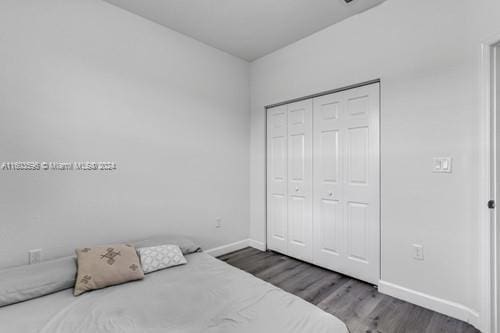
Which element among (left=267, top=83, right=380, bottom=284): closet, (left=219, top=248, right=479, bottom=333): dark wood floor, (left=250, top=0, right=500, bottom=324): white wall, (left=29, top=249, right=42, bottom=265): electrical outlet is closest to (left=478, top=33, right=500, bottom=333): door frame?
(left=250, top=0, right=500, bottom=324): white wall

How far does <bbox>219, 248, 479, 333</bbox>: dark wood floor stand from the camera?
1.80 m

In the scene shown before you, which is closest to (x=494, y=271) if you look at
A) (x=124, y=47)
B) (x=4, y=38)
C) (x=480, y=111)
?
(x=480, y=111)

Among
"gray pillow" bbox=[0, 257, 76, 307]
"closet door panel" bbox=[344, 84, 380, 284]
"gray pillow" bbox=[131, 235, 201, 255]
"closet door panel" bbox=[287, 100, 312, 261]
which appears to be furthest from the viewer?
"closet door panel" bbox=[287, 100, 312, 261]

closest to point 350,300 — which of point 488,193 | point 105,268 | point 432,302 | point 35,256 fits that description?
point 432,302

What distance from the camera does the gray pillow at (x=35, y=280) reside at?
152cm

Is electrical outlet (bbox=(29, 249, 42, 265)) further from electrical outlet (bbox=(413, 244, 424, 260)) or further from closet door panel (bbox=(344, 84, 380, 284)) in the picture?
electrical outlet (bbox=(413, 244, 424, 260))

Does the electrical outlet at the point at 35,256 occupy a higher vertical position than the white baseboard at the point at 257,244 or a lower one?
higher

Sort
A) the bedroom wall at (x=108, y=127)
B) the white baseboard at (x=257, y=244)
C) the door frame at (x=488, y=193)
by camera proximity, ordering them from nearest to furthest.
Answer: the door frame at (x=488, y=193), the bedroom wall at (x=108, y=127), the white baseboard at (x=257, y=244)

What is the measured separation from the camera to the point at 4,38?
1847mm

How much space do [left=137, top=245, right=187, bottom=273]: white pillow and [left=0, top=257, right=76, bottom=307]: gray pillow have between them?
0.47 meters

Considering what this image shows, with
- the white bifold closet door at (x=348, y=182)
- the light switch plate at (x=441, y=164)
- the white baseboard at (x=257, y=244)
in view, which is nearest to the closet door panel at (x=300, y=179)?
the white bifold closet door at (x=348, y=182)

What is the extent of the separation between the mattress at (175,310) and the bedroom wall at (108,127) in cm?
75

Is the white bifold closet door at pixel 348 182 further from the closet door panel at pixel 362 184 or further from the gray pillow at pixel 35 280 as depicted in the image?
the gray pillow at pixel 35 280

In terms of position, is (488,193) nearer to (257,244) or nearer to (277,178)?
(277,178)
